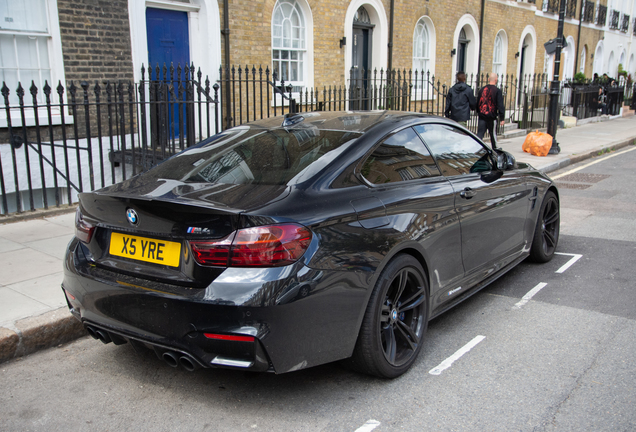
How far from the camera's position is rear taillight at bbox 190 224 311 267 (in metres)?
2.72

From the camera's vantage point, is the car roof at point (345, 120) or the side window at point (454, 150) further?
the side window at point (454, 150)

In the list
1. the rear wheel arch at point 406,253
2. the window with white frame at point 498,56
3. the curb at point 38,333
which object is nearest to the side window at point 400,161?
the rear wheel arch at point 406,253

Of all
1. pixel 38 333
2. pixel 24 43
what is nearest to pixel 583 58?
pixel 24 43

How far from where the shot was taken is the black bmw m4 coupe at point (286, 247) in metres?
2.74

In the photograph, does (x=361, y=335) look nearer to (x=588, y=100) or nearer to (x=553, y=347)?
(x=553, y=347)

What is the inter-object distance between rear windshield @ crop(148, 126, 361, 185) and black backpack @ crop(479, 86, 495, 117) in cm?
950

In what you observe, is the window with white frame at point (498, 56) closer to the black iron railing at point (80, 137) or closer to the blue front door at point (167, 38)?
the blue front door at point (167, 38)

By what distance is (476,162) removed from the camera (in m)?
4.44

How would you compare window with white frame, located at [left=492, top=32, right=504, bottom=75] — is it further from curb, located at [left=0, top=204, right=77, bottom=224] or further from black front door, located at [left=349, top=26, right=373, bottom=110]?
curb, located at [left=0, top=204, right=77, bottom=224]

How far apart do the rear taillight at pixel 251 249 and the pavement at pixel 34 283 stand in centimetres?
183

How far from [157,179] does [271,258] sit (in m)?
1.09

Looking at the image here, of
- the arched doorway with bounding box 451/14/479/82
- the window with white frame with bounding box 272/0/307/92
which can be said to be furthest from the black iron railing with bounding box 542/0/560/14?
the window with white frame with bounding box 272/0/307/92

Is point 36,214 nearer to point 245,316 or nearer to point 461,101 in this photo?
point 245,316

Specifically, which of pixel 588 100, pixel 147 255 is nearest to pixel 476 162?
pixel 147 255
